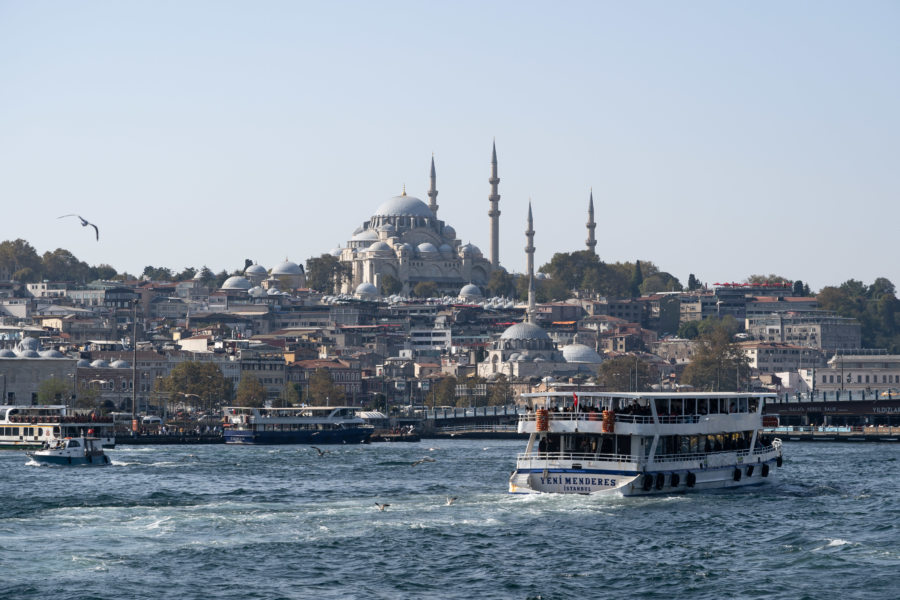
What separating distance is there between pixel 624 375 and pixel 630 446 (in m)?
94.0

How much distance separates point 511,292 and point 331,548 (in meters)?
165

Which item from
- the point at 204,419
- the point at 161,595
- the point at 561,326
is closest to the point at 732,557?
the point at 161,595

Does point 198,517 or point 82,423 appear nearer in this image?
point 198,517

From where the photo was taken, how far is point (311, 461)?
A: 223 feet

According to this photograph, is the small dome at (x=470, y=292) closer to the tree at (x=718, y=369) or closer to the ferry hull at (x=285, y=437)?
the tree at (x=718, y=369)

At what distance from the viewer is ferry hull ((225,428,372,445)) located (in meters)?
88.7

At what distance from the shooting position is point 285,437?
89250 millimetres

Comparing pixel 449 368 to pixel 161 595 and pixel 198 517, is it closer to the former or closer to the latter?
pixel 198 517

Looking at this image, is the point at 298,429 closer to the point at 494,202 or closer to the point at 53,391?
the point at 53,391

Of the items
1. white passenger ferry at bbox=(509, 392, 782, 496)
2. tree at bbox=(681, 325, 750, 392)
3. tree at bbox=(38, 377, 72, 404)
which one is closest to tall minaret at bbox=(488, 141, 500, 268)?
tree at bbox=(681, 325, 750, 392)

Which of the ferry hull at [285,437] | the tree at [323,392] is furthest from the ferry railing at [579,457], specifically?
the tree at [323,392]

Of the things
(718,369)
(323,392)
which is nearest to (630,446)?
(323,392)

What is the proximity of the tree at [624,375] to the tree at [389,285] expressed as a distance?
185 ft

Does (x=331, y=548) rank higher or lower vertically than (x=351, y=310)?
lower
